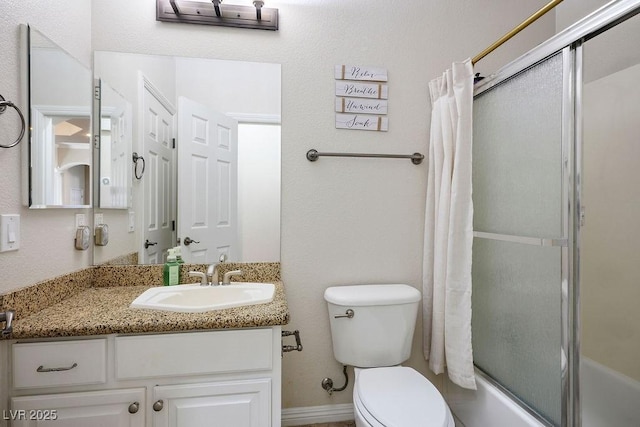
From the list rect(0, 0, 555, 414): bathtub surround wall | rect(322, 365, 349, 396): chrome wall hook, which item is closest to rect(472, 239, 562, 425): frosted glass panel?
rect(0, 0, 555, 414): bathtub surround wall

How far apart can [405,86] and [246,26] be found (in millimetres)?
885

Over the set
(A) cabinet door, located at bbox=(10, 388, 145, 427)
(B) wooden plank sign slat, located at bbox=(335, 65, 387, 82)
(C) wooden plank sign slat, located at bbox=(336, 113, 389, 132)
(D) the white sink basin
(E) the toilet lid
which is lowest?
(E) the toilet lid

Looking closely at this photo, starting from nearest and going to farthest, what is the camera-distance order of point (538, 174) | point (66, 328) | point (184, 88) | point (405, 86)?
point (66, 328), point (538, 174), point (184, 88), point (405, 86)

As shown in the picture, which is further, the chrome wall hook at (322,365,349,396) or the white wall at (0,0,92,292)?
the chrome wall hook at (322,365,349,396)

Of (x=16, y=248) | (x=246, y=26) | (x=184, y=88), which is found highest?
(x=246, y=26)

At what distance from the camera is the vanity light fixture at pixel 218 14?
5.07 ft

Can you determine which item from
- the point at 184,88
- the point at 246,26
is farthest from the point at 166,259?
the point at 246,26

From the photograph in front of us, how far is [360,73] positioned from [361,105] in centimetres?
17

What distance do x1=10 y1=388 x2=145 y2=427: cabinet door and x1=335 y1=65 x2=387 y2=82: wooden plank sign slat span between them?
163 cm

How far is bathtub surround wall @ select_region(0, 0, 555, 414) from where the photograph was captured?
5.29ft

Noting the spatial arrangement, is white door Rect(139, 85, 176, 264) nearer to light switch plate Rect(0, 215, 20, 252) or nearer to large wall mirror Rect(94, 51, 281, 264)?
large wall mirror Rect(94, 51, 281, 264)

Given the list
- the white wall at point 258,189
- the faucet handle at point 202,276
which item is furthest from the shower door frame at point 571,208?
the faucet handle at point 202,276

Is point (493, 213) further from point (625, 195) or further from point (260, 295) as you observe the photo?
point (260, 295)

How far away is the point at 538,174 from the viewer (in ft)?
4.07
